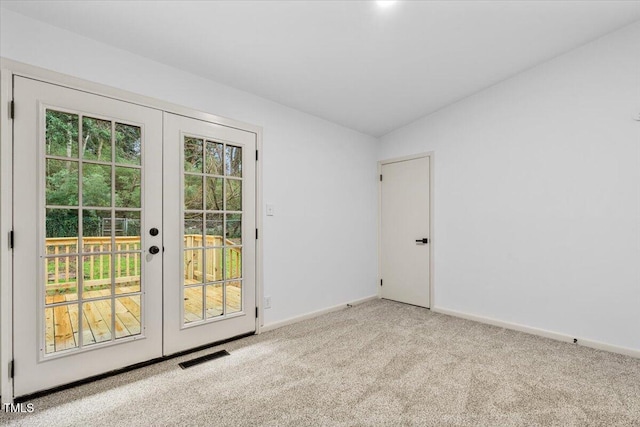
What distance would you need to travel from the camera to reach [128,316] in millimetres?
2391

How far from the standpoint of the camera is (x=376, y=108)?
3.77 m

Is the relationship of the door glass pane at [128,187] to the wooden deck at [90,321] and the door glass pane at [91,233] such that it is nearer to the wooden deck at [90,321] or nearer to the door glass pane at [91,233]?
the door glass pane at [91,233]

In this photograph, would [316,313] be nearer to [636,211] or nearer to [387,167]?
[387,167]

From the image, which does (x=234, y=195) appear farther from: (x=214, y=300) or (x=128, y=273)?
(x=128, y=273)

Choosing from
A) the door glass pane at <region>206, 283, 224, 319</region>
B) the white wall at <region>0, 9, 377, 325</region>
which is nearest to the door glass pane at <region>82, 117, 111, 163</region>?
the white wall at <region>0, 9, 377, 325</region>

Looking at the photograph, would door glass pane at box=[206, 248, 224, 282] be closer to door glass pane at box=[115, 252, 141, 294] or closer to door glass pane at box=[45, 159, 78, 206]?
door glass pane at box=[115, 252, 141, 294]

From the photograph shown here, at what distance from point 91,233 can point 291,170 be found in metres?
1.96

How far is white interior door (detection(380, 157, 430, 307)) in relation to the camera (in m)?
4.15

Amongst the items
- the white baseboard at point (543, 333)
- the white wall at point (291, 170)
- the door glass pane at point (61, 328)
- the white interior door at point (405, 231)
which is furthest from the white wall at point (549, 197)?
the door glass pane at point (61, 328)

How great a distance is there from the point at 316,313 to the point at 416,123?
2.83m

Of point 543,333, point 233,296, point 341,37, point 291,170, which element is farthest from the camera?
point 291,170

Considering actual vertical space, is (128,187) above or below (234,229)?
above

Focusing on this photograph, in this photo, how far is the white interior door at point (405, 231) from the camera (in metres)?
4.15

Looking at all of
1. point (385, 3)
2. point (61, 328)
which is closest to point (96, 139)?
point (61, 328)
